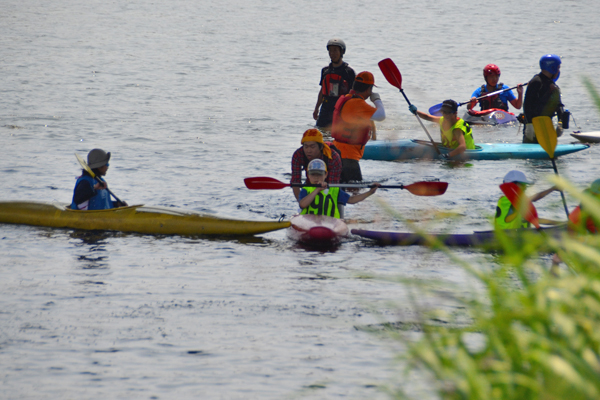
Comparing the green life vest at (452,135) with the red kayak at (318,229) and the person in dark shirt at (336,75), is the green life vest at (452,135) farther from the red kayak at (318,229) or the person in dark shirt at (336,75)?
the red kayak at (318,229)

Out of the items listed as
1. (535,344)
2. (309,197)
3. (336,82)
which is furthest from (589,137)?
(535,344)

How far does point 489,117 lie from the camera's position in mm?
14883

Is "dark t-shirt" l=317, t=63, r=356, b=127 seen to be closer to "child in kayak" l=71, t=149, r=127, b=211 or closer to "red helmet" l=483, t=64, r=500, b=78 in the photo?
"red helmet" l=483, t=64, r=500, b=78

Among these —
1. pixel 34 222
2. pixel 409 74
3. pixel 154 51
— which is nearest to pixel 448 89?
pixel 409 74

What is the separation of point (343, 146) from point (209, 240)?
7.75 ft

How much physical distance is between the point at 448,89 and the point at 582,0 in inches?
1262

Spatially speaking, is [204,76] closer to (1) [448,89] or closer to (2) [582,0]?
(1) [448,89]

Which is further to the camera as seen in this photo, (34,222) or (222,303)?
(34,222)

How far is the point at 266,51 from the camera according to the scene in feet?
103

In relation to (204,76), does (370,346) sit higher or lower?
lower

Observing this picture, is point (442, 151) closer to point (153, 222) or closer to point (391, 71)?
point (391, 71)

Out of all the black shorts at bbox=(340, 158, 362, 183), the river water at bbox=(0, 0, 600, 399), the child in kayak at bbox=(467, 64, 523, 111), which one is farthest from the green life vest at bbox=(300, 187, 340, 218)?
the child in kayak at bbox=(467, 64, 523, 111)

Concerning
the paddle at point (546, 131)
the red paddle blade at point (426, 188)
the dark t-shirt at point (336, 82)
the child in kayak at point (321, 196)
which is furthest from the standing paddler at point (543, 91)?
the paddle at point (546, 131)

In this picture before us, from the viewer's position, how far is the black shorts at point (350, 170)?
9656mm
